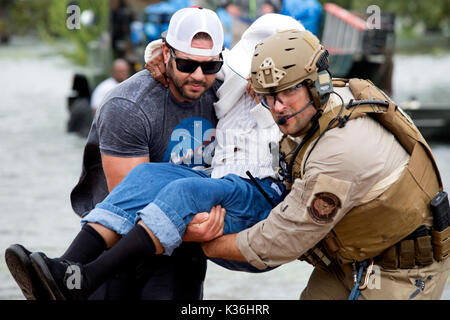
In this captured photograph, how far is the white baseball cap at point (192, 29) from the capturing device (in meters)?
4.12

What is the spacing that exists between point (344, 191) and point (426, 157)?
1.69 feet

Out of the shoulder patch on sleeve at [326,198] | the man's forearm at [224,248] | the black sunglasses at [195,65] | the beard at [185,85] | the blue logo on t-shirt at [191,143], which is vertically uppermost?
the black sunglasses at [195,65]

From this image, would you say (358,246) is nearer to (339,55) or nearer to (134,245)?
(134,245)

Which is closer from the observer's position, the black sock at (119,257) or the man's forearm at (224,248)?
the black sock at (119,257)

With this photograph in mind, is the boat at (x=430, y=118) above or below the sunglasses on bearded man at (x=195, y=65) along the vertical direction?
below

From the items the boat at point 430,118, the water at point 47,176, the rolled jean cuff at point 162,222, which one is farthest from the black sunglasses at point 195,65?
the boat at point 430,118

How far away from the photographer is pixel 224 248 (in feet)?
12.4

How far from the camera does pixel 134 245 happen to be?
354 centimetres

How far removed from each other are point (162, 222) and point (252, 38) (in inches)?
51.4

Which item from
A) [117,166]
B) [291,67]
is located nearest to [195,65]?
[117,166]

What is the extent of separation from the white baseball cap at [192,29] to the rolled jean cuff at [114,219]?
3.18ft

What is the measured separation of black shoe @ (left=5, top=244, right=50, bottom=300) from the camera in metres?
3.48

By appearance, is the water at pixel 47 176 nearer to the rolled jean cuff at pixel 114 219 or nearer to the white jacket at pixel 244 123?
the white jacket at pixel 244 123
